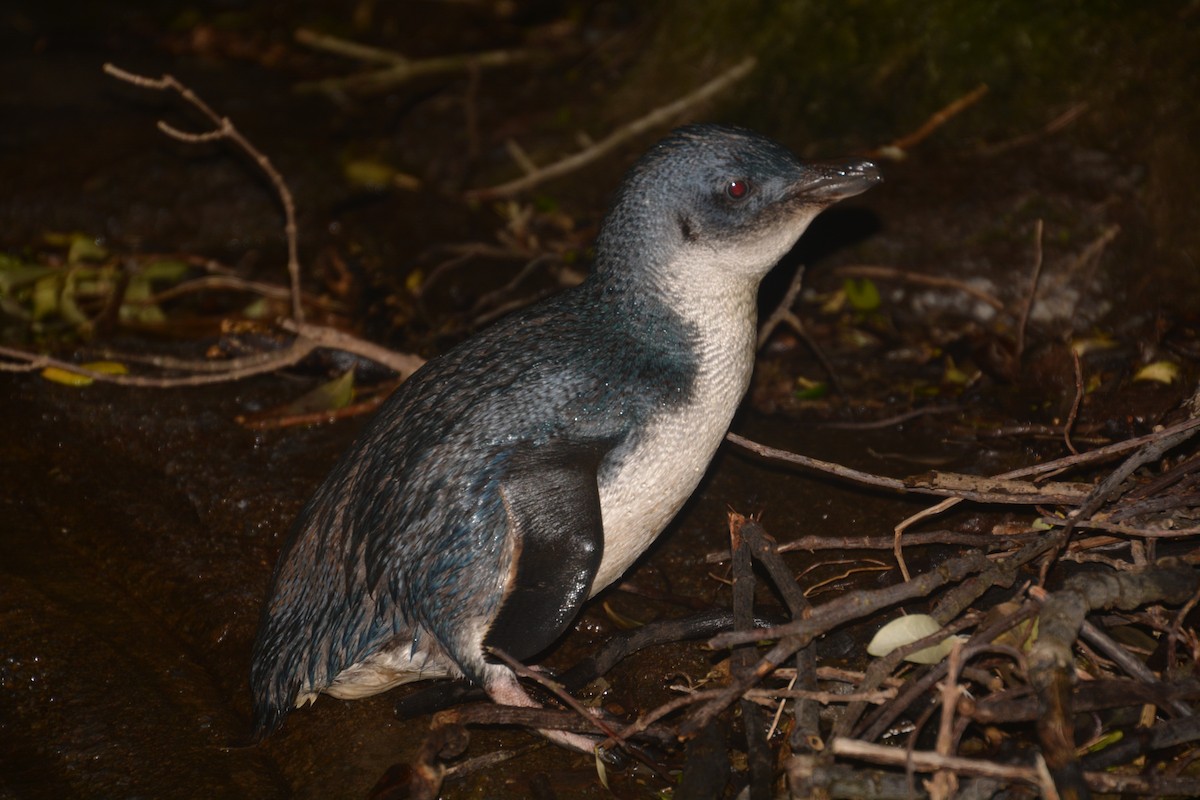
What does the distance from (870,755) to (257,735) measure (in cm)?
157

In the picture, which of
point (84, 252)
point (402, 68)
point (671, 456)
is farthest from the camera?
point (402, 68)

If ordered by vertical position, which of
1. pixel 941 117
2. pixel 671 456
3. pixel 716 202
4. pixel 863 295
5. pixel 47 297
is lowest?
pixel 47 297

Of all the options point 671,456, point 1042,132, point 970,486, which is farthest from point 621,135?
point 970,486

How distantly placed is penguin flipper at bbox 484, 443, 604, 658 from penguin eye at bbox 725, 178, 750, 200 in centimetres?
92

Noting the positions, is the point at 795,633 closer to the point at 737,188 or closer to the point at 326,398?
the point at 737,188

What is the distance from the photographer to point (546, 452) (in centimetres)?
268

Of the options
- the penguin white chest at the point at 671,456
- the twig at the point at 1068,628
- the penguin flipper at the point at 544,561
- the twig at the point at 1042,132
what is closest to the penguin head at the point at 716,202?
the penguin white chest at the point at 671,456

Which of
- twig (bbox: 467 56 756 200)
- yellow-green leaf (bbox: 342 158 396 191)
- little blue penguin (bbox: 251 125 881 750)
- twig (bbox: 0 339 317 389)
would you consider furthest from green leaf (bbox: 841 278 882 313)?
yellow-green leaf (bbox: 342 158 396 191)

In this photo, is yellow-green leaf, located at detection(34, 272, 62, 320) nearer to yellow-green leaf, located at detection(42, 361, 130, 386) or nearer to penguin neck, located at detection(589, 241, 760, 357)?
yellow-green leaf, located at detection(42, 361, 130, 386)

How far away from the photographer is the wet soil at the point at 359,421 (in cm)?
285

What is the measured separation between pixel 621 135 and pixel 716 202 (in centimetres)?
251

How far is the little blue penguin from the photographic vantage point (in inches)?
103

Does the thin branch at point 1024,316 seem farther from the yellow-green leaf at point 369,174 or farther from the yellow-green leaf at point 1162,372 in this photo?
the yellow-green leaf at point 369,174

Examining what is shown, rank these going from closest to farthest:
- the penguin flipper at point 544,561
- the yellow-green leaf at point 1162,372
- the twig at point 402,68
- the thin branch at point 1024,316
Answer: the penguin flipper at point 544,561
the yellow-green leaf at point 1162,372
the thin branch at point 1024,316
the twig at point 402,68
